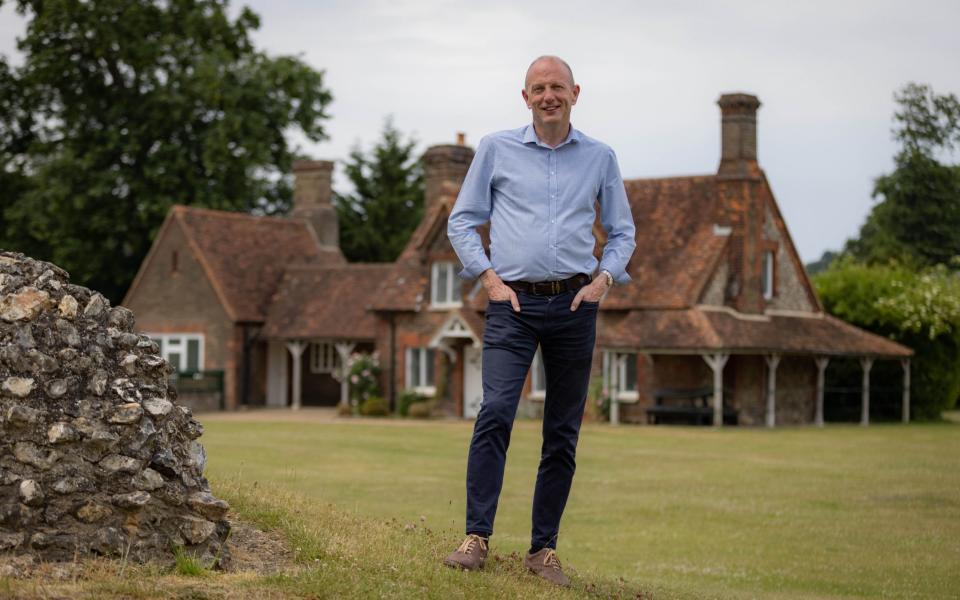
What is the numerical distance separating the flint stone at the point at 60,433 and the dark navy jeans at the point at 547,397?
2.01 m

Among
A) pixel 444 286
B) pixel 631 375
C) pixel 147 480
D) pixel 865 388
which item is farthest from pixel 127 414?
pixel 444 286

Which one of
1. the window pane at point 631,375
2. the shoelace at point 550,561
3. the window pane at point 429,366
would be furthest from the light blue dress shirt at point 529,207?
the window pane at point 429,366

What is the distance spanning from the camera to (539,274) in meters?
7.91

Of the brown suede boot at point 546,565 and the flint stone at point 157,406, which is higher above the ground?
the flint stone at point 157,406

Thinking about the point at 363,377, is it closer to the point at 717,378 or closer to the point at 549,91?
the point at 717,378

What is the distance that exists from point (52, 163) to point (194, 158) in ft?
16.0

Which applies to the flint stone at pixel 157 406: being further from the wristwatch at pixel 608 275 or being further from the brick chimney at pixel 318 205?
the brick chimney at pixel 318 205

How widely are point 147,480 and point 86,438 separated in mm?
381

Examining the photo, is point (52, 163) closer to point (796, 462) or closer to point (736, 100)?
point (736, 100)

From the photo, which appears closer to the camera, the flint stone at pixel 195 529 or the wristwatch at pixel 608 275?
the flint stone at pixel 195 529

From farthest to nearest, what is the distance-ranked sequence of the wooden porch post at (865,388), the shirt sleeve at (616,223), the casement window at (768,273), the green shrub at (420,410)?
the green shrub at (420,410) → the casement window at (768,273) → the wooden porch post at (865,388) → the shirt sleeve at (616,223)

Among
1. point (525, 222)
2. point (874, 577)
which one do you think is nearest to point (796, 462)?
point (874, 577)

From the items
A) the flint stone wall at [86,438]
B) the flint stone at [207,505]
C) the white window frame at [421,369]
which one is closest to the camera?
the flint stone wall at [86,438]

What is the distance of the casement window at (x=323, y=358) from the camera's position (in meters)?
51.0
